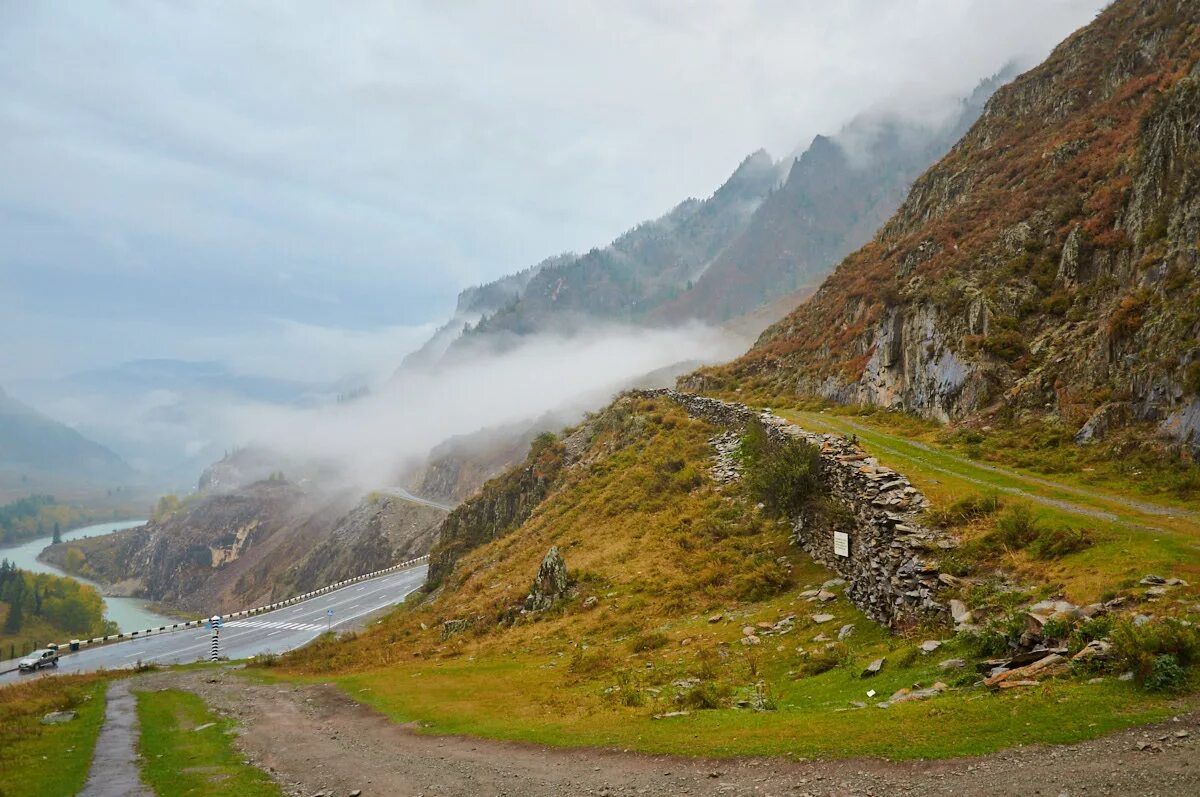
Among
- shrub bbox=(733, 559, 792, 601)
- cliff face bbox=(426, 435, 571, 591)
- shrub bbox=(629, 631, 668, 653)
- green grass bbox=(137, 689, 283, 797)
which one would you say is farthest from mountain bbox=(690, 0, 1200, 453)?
green grass bbox=(137, 689, 283, 797)

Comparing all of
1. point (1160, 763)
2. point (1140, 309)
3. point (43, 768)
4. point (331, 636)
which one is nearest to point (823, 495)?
point (1140, 309)

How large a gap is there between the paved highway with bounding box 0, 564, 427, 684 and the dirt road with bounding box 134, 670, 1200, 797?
3678cm

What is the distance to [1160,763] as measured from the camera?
8.28 meters

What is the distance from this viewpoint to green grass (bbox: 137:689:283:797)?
15484 millimetres

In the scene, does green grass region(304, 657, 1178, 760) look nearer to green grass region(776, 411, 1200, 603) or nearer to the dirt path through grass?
green grass region(776, 411, 1200, 603)

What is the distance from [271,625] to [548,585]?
51.6 meters

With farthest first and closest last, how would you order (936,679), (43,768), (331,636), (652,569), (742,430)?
(331,636), (742,430), (652,569), (43,768), (936,679)

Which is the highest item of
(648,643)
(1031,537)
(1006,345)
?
(1006,345)

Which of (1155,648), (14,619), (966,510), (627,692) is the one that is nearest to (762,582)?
(966,510)

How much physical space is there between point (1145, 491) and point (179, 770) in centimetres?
2887

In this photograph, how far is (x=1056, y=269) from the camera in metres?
34.6

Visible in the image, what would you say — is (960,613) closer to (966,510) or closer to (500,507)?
(966,510)

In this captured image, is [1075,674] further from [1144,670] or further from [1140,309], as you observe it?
[1140,309]

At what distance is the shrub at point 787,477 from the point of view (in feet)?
85.4
